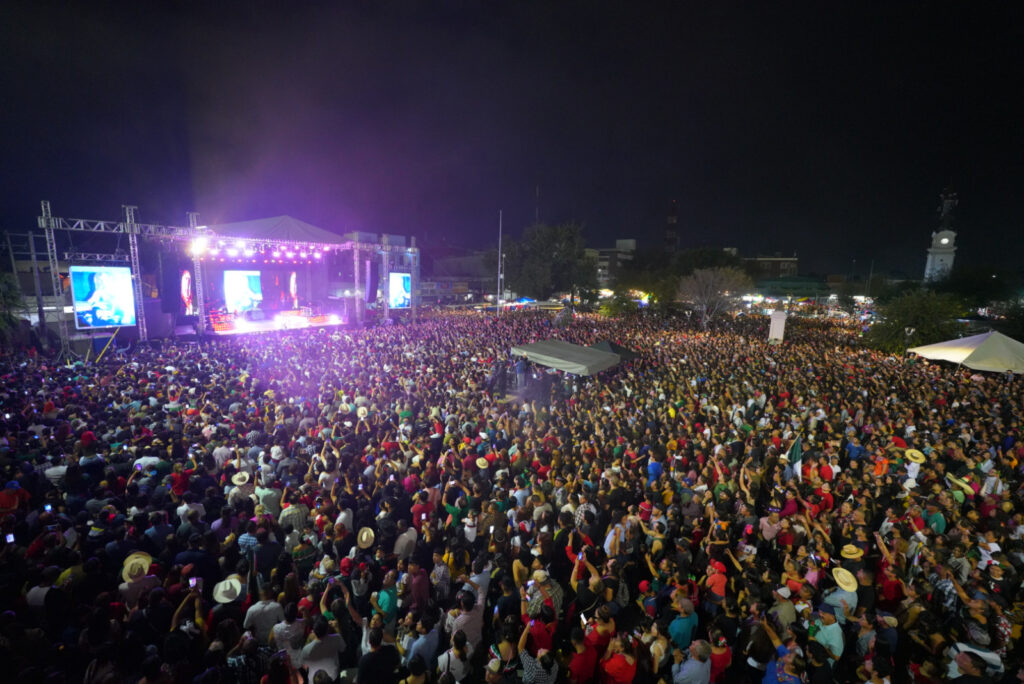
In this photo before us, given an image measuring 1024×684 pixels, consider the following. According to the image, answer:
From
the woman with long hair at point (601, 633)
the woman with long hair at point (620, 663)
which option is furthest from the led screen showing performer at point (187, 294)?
the woman with long hair at point (620, 663)

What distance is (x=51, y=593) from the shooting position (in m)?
3.54

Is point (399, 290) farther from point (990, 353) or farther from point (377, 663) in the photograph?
point (377, 663)

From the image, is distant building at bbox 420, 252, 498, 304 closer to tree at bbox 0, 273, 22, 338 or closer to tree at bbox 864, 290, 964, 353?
tree at bbox 0, 273, 22, 338

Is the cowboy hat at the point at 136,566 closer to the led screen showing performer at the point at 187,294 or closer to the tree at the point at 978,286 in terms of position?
the led screen showing performer at the point at 187,294

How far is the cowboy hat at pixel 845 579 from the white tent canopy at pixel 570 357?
7.43 meters

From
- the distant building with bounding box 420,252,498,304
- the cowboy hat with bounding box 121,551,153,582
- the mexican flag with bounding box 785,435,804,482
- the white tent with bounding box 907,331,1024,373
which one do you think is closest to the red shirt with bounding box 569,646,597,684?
the cowboy hat with bounding box 121,551,153,582

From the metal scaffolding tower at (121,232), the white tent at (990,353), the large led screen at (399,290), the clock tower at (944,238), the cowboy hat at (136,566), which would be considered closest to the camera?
the cowboy hat at (136,566)

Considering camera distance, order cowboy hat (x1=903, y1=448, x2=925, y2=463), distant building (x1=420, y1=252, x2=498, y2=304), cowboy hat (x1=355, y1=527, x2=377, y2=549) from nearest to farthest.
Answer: cowboy hat (x1=355, y1=527, x2=377, y2=549) < cowboy hat (x1=903, y1=448, x2=925, y2=463) < distant building (x1=420, y1=252, x2=498, y2=304)

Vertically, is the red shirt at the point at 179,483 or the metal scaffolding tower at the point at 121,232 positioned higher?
the metal scaffolding tower at the point at 121,232

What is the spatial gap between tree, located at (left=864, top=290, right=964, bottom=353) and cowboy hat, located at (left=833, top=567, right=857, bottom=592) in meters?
22.1

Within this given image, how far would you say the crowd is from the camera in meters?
3.25

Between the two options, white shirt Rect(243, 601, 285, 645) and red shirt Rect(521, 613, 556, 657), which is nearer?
red shirt Rect(521, 613, 556, 657)

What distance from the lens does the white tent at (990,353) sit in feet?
41.3

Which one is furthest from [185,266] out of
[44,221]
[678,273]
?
[678,273]
